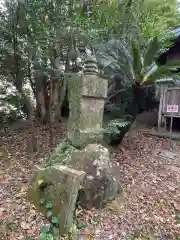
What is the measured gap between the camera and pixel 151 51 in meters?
5.36

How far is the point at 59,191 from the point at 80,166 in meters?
0.58

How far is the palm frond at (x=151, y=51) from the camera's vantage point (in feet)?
17.3

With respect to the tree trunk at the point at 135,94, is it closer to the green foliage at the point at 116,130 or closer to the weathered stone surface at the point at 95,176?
the green foliage at the point at 116,130

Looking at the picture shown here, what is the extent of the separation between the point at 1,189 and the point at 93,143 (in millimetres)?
1802

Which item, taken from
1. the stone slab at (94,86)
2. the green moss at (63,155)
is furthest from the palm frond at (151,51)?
the green moss at (63,155)

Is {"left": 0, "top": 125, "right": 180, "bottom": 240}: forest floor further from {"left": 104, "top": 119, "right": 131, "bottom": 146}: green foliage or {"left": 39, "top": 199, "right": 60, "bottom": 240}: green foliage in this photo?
{"left": 104, "top": 119, "right": 131, "bottom": 146}: green foliage

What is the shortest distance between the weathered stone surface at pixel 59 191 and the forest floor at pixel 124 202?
Answer: 8.9 inches

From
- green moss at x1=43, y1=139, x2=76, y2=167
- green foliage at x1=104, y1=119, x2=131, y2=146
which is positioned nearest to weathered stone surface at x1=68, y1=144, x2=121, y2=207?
green moss at x1=43, y1=139, x2=76, y2=167

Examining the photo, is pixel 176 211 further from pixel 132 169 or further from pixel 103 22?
pixel 103 22

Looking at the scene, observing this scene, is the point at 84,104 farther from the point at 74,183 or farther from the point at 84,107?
the point at 74,183

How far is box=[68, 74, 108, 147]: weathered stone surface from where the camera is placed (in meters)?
3.88

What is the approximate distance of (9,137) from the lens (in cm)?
702

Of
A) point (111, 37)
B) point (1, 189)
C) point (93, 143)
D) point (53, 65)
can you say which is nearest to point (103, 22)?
point (111, 37)

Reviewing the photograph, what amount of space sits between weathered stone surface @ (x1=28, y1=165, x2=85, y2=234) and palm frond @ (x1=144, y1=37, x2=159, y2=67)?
334 cm
